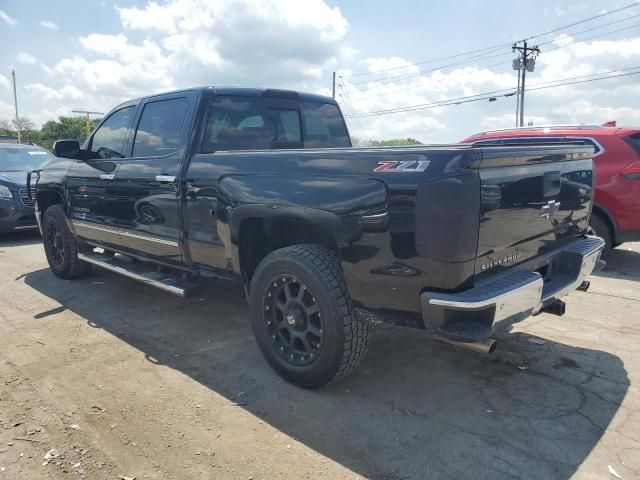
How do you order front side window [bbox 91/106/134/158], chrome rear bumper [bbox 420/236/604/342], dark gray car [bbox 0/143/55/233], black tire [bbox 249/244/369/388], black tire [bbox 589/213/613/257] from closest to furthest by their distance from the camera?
chrome rear bumper [bbox 420/236/604/342] < black tire [bbox 249/244/369/388] < front side window [bbox 91/106/134/158] < black tire [bbox 589/213/613/257] < dark gray car [bbox 0/143/55/233]

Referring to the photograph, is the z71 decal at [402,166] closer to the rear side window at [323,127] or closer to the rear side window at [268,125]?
the rear side window at [268,125]

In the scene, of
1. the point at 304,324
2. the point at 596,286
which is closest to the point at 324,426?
the point at 304,324

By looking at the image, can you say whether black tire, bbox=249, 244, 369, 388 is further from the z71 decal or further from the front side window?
the front side window

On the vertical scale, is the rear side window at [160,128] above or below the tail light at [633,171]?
above

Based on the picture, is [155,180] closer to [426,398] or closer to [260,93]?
[260,93]

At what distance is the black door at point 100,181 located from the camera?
4.77 metres

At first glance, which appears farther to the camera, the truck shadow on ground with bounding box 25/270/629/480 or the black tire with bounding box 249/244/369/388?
the black tire with bounding box 249/244/369/388

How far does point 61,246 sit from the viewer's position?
602cm

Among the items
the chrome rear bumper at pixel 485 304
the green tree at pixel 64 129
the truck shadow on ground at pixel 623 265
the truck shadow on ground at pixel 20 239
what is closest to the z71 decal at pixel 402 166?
the chrome rear bumper at pixel 485 304

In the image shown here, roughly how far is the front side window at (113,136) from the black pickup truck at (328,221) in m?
0.03

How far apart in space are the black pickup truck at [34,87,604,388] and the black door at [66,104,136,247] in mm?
29

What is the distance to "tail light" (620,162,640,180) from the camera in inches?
232

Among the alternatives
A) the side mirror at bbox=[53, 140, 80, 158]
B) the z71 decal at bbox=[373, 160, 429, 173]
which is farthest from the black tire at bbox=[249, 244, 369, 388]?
the side mirror at bbox=[53, 140, 80, 158]

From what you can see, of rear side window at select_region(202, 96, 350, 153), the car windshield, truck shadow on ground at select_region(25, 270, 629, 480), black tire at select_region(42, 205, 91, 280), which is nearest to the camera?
truck shadow on ground at select_region(25, 270, 629, 480)
